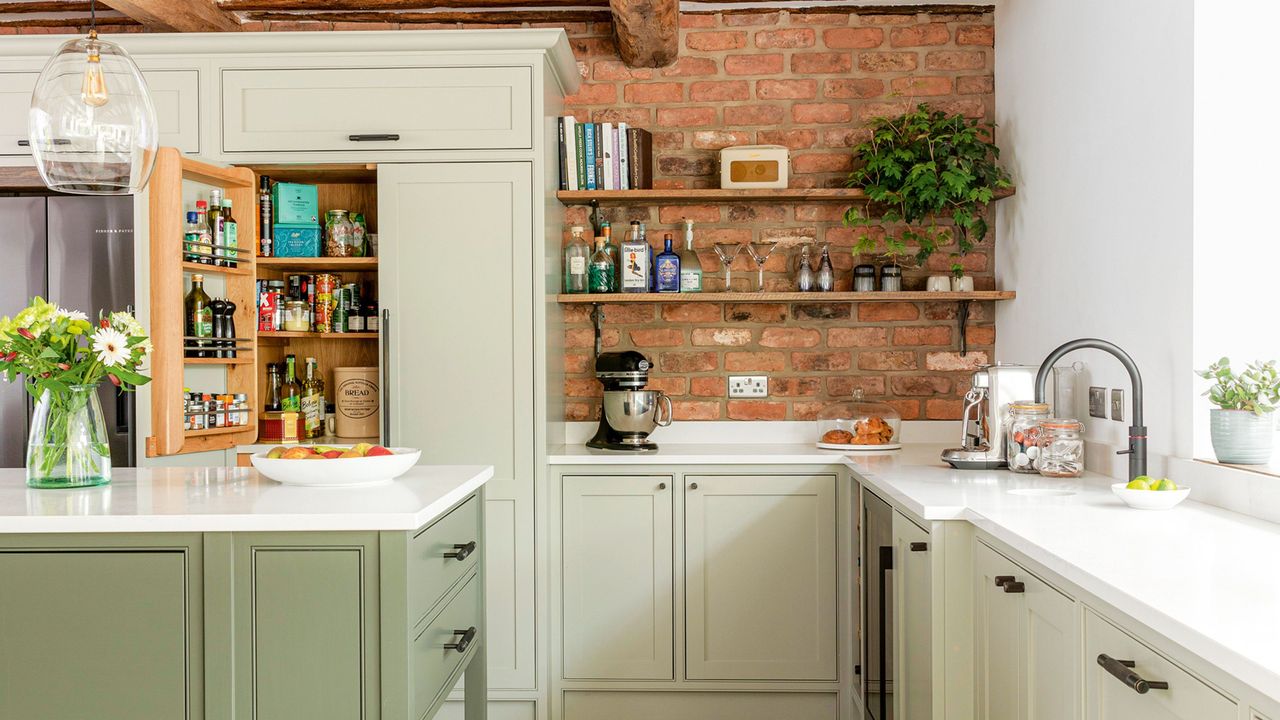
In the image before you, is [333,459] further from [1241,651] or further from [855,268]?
[855,268]

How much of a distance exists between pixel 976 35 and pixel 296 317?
105 inches

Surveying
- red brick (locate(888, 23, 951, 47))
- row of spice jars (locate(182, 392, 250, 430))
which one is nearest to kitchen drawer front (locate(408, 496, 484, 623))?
row of spice jars (locate(182, 392, 250, 430))

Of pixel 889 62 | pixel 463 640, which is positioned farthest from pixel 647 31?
pixel 463 640

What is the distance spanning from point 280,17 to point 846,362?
2.52 meters

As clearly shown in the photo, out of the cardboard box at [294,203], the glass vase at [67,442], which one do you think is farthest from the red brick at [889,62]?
the glass vase at [67,442]

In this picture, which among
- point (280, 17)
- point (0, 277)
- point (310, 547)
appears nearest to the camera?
point (310, 547)

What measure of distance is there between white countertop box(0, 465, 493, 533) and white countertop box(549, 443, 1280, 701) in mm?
1076

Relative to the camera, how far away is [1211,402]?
2.11m

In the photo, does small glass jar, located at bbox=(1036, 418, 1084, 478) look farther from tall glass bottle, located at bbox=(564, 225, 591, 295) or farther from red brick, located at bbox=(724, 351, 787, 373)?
tall glass bottle, located at bbox=(564, 225, 591, 295)

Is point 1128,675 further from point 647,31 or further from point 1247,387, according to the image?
point 647,31

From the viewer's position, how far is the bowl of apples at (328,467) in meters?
2.05

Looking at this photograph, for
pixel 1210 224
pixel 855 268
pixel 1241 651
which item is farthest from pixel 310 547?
pixel 855 268

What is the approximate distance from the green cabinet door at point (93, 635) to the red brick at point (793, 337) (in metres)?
2.31

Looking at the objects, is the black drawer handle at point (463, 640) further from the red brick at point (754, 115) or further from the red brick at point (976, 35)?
the red brick at point (976, 35)
